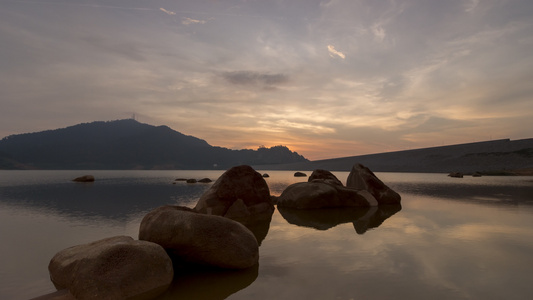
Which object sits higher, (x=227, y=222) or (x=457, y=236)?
(x=227, y=222)

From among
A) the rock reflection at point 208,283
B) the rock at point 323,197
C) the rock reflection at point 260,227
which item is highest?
the rock at point 323,197

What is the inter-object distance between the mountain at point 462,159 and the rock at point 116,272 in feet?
296

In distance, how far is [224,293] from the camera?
5930 mm

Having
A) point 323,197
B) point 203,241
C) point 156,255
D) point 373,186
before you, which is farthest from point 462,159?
point 156,255

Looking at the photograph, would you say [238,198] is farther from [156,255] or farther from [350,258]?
[156,255]

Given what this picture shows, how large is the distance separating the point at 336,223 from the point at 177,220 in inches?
308

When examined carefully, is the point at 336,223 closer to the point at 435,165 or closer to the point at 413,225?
the point at 413,225

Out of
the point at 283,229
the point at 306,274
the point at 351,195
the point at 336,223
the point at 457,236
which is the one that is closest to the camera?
the point at 306,274

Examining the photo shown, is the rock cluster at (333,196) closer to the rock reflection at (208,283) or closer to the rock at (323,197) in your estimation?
the rock at (323,197)

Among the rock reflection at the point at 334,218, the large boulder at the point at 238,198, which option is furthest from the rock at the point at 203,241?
the large boulder at the point at 238,198

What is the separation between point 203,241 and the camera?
24.0ft

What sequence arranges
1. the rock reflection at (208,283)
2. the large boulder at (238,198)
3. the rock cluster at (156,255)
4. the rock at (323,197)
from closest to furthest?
the rock cluster at (156,255), the rock reflection at (208,283), the large boulder at (238,198), the rock at (323,197)

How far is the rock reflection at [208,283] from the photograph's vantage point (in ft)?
19.1

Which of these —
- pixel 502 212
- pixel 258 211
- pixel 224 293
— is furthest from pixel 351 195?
pixel 224 293
